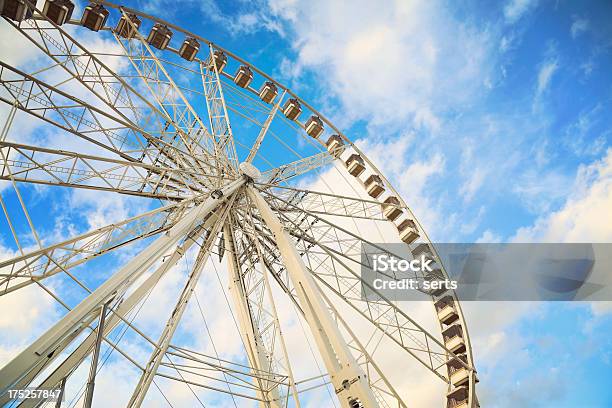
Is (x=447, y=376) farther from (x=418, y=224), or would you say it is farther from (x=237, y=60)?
(x=237, y=60)

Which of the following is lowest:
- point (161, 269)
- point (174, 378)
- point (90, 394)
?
point (90, 394)

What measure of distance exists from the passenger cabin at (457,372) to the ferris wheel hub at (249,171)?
790cm

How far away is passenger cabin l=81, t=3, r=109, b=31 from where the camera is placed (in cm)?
1447

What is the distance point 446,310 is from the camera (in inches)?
606

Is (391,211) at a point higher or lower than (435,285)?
higher

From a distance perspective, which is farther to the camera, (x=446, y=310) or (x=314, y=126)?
(x=314, y=126)

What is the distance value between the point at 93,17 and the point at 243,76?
5264mm

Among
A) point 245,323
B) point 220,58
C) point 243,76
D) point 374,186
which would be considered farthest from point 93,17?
point 374,186

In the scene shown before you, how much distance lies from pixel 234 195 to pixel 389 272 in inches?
240

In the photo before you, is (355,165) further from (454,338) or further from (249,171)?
(454,338)

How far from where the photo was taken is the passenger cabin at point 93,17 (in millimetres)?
14469

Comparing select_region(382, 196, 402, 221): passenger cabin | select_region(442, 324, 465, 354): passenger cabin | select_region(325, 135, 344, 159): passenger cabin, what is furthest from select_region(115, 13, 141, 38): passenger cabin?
select_region(442, 324, 465, 354): passenger cabin

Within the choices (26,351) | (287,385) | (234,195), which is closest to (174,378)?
(287,385)

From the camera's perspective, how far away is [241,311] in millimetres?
13281
